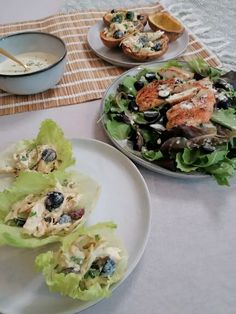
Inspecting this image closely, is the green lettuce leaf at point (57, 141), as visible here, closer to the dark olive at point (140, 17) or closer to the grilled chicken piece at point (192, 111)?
the grilled chicken piece at point (192, 111)

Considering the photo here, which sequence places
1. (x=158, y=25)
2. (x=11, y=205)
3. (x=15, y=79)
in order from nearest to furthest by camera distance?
(x=11, y=205), (x=15, y=79), (x=158, y=25)

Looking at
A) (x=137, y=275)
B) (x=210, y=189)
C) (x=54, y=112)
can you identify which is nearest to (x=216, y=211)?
(x=210, y=189)

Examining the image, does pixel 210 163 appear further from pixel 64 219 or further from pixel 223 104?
pixel 64 219

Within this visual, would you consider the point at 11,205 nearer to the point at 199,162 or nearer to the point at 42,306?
the point at 42,306

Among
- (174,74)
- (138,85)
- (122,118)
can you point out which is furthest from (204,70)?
(122,118)

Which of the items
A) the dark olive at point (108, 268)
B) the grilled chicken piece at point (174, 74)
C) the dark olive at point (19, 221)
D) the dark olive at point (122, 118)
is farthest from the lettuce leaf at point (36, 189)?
the grilled chicken piece at point (174, 74)

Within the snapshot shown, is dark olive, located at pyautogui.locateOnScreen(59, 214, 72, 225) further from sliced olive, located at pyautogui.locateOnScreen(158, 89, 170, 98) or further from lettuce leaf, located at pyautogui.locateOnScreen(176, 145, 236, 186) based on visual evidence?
sliced olive, located at pyautogui.locateOnScreen(158, 89, 170, 98)
